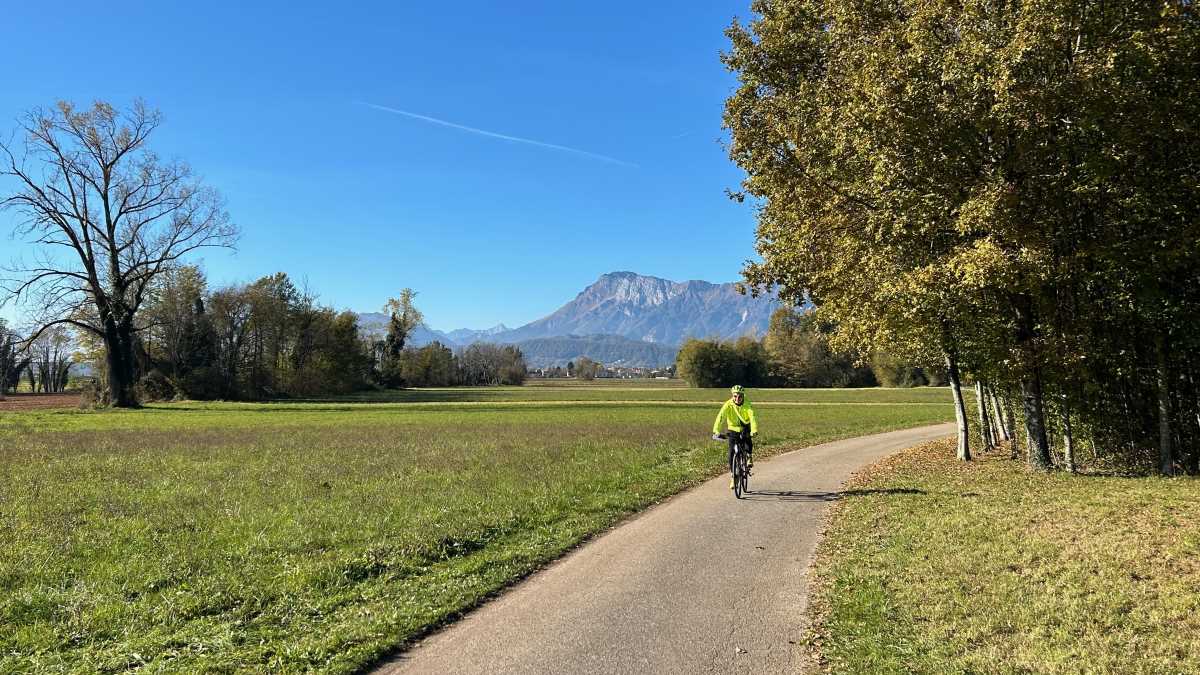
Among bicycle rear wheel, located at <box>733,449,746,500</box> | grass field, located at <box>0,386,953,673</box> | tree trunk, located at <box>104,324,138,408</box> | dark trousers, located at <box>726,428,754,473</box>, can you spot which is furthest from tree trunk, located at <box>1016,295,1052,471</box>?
tree trunk, located at <box>104,324,138,408</box>

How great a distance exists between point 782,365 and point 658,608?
106 m

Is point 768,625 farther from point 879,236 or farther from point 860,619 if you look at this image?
point 879,236

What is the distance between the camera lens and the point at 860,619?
604 cm

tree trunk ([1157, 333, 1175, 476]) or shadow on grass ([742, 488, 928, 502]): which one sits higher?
tree trunk ([1157, 333, 1175, 476])

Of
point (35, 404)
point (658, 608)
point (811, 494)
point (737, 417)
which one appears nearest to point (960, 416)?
point (811, 494)

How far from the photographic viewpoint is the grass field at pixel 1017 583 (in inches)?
199

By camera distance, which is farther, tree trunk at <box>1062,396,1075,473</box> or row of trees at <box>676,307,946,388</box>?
row of trees at <box>676,307,946,388</box>

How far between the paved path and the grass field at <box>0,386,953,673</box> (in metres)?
0.59

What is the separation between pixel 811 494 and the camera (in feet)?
43.4

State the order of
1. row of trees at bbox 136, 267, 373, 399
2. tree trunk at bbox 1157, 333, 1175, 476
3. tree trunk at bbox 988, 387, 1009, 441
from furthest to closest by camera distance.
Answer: row of trees at bbox 136, 267, 373, 399 < tree trunk at bbox 988, 387, 1009, 441 < tree trunk at bbox 1157, 333, 1175, 476

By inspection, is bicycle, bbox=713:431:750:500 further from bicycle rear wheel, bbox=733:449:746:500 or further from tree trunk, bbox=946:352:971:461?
tree trunk, bbox=946:352:971:461

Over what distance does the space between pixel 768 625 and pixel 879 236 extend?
947 centimetres

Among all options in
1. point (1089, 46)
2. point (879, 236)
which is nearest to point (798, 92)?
point (879, 236)

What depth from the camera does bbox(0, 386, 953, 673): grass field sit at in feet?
19.7
